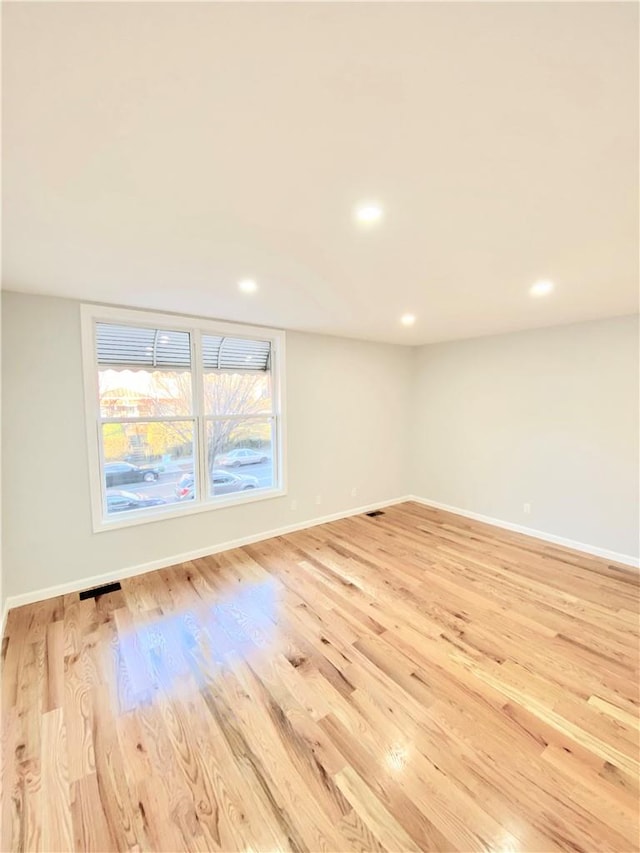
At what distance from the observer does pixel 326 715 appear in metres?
1.76

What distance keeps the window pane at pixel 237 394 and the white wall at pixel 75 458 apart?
321 millimetres

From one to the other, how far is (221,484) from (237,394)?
104 cm

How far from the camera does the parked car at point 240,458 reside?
12.6 ft

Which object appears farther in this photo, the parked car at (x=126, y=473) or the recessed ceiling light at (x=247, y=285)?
the parked car at (x=126, y=473)

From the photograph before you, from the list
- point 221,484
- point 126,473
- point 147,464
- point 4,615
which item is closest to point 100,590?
point 4,615

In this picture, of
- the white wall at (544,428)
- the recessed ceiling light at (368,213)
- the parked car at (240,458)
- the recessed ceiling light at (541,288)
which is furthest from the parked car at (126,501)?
the white wall at (544,428)

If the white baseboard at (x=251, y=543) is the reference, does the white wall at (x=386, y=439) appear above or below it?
above

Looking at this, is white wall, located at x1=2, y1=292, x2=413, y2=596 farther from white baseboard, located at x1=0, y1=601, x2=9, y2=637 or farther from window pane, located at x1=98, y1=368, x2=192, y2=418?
window pane, located at x1=98, y1=368, x2=192, y2=418

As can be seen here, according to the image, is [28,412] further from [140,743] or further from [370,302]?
[370,302]

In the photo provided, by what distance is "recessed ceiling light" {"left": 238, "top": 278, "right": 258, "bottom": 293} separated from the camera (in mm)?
2451

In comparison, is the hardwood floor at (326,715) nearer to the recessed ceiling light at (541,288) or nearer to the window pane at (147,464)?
the window pane at (147,464)

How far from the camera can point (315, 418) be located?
174 inches

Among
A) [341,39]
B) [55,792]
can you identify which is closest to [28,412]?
[55,792]

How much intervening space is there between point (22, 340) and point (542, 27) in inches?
136
